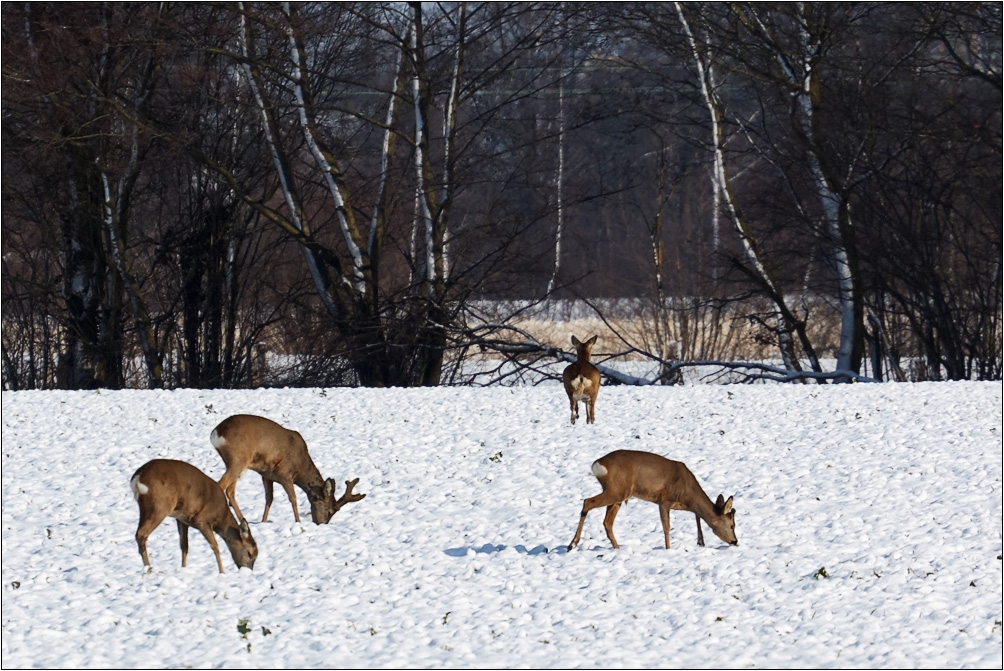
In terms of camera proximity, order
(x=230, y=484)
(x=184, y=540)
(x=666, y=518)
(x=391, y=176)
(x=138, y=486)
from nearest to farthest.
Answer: (x=138, y=486) → (x=184, y=540) → (x=666, y=518) → (x=230, y=484) → (x=391, y=176)

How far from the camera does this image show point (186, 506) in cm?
688

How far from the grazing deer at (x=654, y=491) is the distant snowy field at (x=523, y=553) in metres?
0.16

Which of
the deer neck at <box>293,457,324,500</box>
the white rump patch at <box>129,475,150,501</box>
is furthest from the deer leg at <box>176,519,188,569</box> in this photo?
the deer neck at <box>293,457,324,500</box>

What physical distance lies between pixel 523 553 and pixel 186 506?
206cm

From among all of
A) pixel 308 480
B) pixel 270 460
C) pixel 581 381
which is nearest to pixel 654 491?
pixel 308 480

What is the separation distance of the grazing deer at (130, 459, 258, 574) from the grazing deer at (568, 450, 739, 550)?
Answer: 6.48 feet

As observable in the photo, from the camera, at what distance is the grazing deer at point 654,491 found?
7.43 m

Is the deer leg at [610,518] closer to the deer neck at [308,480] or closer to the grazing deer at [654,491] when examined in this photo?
the grazing deer at [654,491]

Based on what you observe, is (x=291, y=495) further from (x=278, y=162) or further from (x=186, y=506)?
(x=278, y=162)

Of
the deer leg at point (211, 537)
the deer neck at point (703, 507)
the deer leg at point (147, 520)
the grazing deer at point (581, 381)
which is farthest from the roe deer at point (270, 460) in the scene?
the grazing deer at point (581, 381)

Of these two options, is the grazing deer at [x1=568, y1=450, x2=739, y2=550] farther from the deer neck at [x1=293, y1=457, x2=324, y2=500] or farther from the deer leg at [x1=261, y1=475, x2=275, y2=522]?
the deer leg at [x1=261, y1=475, x2=275, y2=522]

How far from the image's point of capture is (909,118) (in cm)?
1864

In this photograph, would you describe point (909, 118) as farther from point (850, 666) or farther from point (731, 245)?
point (731, 245)

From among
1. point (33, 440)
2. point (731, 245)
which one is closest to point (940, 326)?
point (33, 440)
